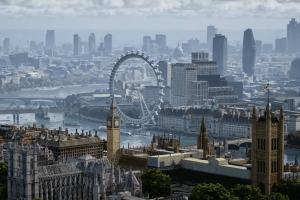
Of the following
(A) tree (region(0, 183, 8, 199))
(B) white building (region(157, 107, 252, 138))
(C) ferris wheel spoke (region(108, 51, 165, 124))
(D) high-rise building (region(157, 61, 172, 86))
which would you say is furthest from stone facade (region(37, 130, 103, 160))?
(D) high-rise building (region(157, 61, 172, 86))

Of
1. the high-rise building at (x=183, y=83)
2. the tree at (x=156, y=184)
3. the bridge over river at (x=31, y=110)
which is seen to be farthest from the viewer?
the high-rise building at (x=183, y=83)

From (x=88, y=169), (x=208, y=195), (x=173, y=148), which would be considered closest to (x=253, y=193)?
(x=208, y=195)

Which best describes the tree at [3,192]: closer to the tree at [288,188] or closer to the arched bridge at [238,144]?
the tree at [288,188]

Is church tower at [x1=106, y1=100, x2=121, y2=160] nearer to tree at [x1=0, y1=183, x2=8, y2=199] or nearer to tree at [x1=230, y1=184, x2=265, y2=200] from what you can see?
tree at [x1=0, y1=183, x2=8, y2=199]

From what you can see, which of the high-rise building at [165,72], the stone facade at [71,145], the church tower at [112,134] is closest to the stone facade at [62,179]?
the church tower at [112,134]

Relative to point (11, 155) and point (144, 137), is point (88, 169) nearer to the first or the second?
point (11, 155)

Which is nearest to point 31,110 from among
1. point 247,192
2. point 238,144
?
point 238,144
